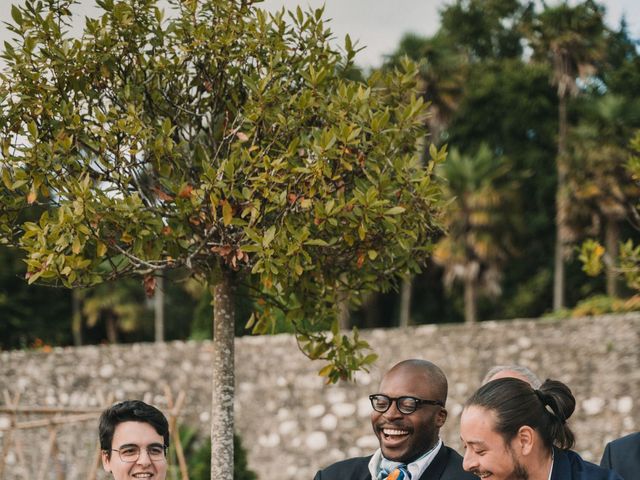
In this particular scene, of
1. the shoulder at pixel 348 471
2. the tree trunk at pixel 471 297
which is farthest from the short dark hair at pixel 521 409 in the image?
the tree trunk at pixel 471 297

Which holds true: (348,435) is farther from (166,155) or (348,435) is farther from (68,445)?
(166,155)

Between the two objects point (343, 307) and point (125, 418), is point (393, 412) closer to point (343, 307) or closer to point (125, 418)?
point (125, 418)

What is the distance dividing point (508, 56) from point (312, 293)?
27480mm

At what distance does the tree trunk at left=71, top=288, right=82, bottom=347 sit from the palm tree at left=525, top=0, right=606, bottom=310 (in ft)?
40.7

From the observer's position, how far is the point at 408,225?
222 inches

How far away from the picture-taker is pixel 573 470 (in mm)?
3918

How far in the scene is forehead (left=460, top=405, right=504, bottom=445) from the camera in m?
3.71

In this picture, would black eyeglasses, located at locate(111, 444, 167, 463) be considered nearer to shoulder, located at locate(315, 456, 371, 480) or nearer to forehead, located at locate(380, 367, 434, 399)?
shoulder, located at locate(315, 456, 371, 480)

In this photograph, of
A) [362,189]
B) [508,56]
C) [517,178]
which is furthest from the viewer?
[508,56]

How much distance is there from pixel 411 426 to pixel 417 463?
173 millimetres

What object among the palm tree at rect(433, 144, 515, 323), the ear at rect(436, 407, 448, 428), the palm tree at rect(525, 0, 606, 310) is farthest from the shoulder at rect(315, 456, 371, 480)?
the palm tree at rect(525, 0, 606, 310)

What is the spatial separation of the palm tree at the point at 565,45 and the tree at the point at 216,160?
733 inches

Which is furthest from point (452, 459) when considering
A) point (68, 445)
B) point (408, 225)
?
point (68, 445)

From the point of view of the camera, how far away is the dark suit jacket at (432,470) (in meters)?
4.71
